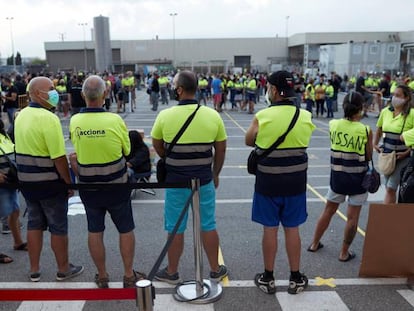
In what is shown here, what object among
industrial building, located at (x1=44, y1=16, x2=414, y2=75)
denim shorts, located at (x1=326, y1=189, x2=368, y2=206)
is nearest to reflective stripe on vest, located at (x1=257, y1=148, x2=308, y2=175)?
denim shorts, located at (x1=326, y1=189, x2=368, y2=206)

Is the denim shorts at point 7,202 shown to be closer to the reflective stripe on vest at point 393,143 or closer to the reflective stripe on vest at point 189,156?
the reflective stripe on vest at point 189,156

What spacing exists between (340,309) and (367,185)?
127cm

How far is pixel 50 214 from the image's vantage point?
3.91 m

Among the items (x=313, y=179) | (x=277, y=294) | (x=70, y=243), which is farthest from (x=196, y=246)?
(x=313, y=179)

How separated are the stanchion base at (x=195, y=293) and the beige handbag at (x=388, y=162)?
97.5 inches

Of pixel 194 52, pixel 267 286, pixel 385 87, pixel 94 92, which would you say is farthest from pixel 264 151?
pixel 194 52

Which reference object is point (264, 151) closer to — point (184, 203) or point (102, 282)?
point (184, 203)

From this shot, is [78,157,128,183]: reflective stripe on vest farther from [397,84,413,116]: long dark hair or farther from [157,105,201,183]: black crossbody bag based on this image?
[397,84,413,116]: long dark hair

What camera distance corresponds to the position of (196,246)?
3.59m

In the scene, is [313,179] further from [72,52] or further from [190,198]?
[72,52]

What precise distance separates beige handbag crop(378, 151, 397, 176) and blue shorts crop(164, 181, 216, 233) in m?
2.32

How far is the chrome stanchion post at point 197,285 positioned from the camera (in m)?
3.54

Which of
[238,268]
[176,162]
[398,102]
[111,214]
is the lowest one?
[238,268]

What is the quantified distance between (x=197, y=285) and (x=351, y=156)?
77.7 inches
